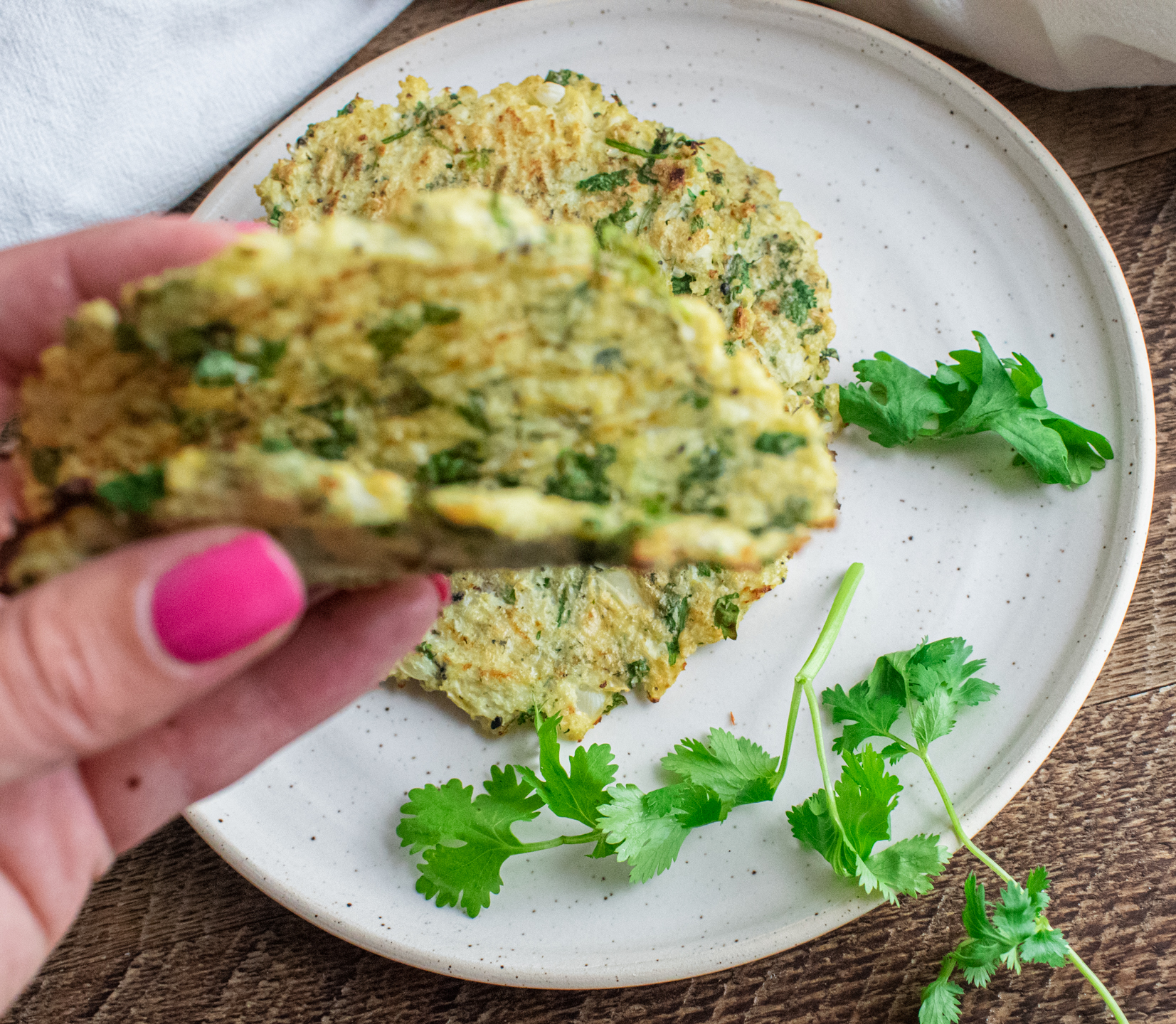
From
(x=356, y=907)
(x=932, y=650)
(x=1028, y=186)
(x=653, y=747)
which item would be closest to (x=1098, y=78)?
(x=1028, y=186)

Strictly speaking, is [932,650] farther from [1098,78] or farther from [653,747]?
[1098,78]

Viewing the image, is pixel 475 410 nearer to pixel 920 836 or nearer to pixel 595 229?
pixel 595 229

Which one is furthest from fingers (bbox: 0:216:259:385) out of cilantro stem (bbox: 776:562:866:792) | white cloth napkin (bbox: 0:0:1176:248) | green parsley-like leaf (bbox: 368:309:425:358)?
cilantro stem (bbox: 776:562:866:792)

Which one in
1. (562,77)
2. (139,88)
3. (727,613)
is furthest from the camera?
(139,88)

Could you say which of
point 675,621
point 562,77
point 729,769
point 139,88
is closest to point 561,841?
point 729,769

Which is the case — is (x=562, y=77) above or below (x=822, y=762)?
above

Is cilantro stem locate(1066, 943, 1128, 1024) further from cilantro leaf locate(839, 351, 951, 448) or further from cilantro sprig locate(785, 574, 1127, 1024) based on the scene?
cilantro leaf locate(839, 351, 951, 448)

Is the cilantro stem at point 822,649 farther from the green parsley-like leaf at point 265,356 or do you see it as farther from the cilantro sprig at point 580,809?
the green parsley-like leaf at point 265,356
